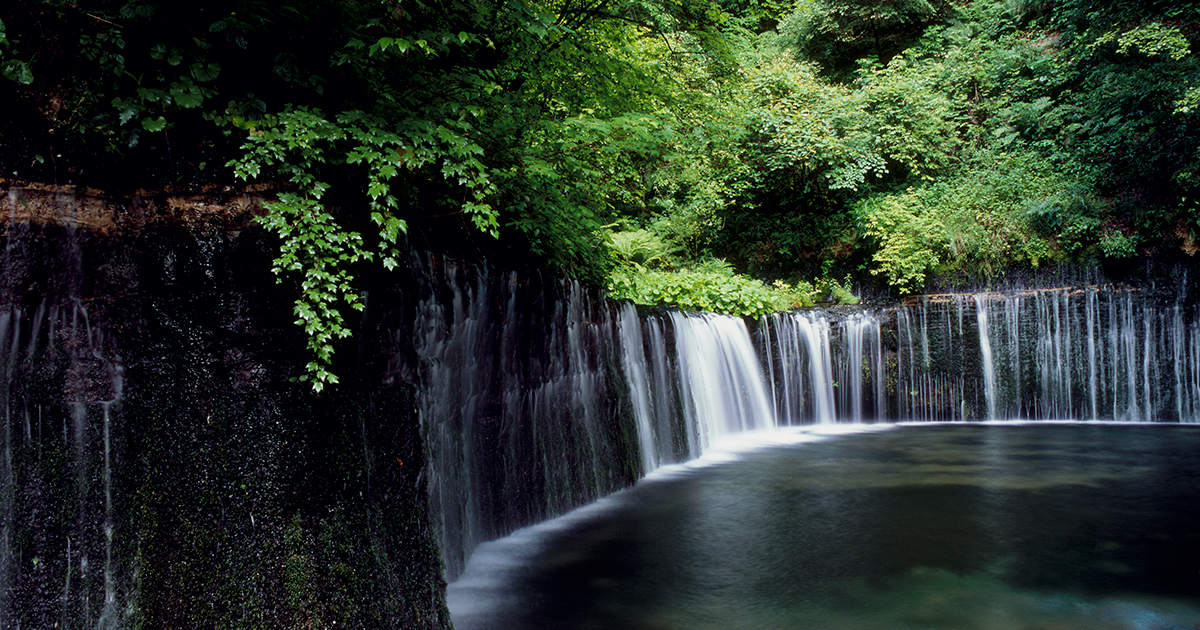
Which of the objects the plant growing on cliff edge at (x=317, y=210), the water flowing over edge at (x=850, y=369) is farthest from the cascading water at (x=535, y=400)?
the plant growing on cliff edge at (x=317, y=210)

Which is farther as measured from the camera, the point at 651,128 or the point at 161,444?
the point at 651,128

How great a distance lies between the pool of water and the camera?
4.93m

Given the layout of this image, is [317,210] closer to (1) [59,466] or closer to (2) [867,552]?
(1) [59,466]

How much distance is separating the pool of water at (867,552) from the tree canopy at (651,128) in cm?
272

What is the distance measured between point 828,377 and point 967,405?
9.31 ft

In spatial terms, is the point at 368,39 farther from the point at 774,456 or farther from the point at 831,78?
the point at 831,78

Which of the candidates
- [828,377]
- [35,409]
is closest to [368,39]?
[35,409]

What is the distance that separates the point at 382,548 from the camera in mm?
3596

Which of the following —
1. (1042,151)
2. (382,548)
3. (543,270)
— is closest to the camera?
(382,548)

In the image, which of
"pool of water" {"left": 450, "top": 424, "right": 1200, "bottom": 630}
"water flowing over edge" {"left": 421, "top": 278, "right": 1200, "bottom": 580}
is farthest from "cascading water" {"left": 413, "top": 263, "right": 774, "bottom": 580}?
"pool of water" {"left": 450, "top": 424, "right": 1200, "bottom": 630}

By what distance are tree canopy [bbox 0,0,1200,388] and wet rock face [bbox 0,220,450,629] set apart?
287mm

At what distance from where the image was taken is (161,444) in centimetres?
317

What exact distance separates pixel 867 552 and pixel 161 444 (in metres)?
5.56

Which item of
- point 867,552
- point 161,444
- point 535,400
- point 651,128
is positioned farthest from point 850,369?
point 161,444
